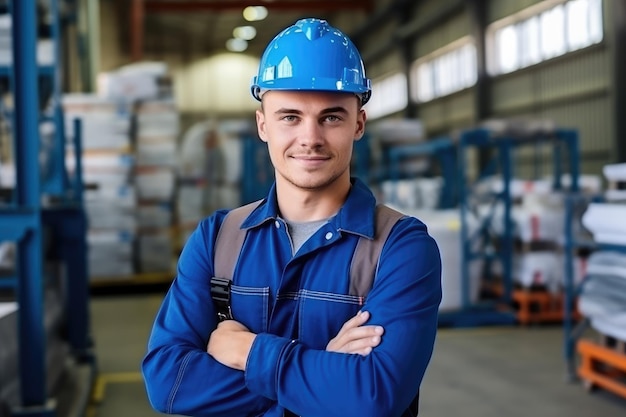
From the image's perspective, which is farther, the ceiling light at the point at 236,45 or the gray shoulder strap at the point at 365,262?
the ceiling light at the point at 236,45

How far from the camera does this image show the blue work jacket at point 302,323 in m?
1.72

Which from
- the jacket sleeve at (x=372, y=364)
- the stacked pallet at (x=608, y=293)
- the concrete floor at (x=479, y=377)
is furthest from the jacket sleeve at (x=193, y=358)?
the stacked pallet at (x=608, y=293)

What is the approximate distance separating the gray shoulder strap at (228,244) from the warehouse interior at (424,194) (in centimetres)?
263

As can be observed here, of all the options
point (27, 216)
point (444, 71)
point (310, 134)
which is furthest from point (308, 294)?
point (444, 71)

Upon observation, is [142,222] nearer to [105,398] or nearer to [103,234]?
[103,234]

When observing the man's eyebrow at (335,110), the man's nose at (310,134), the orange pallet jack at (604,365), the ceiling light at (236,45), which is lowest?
the orange pallet jack at (604,365)

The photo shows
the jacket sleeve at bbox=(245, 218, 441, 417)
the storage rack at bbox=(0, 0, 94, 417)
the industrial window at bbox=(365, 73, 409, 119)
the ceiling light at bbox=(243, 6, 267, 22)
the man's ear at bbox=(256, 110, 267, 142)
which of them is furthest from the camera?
the ceiling light at bbox=(243, 6, 267, 22)

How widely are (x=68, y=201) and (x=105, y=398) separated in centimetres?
216

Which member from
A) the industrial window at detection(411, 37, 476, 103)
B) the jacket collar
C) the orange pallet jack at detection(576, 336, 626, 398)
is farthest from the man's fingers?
the industrial window at detection(411, 37, 476, 103)

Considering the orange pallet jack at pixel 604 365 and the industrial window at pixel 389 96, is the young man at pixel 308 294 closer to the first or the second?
the orange pallet jack at pixel 604 365

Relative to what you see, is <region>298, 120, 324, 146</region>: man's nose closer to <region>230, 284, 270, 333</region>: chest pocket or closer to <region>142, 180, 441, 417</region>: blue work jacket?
<region>142, 180, 441, 417</region>: blue work jacket

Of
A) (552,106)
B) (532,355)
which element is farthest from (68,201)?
(552,106)

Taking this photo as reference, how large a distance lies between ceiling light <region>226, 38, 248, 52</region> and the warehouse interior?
11.2 m

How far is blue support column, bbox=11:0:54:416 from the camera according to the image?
4246 mm
